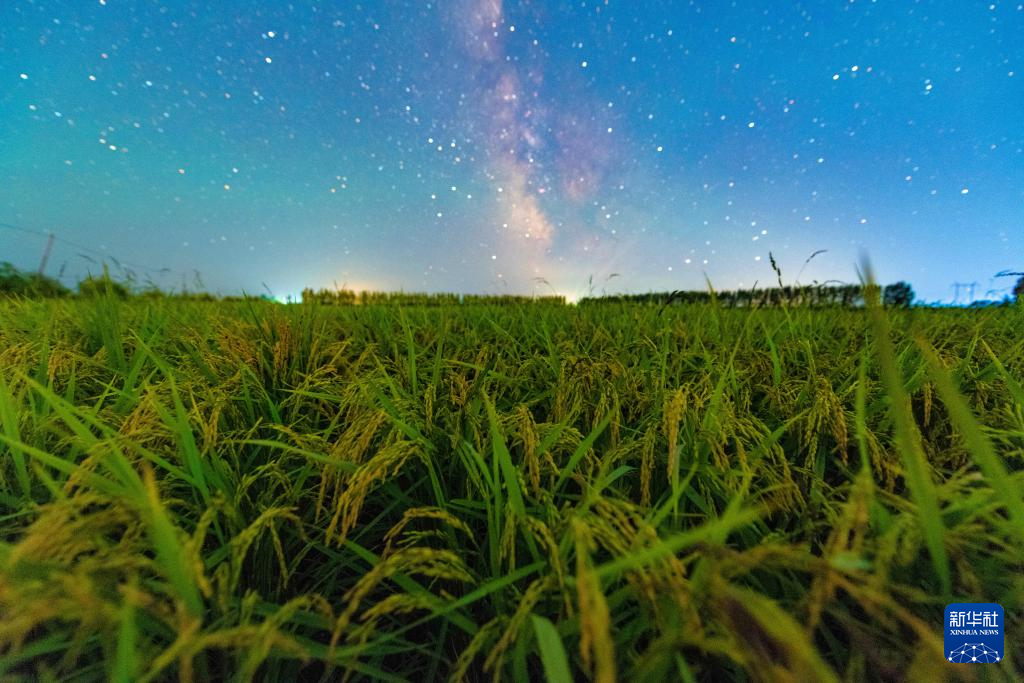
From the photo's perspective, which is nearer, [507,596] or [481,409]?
[507,596]

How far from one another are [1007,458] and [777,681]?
4.61 ft

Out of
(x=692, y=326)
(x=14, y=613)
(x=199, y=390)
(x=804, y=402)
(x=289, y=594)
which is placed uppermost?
(x=692, y=326)

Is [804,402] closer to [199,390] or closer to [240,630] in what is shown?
[240,630]

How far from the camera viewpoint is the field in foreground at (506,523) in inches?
19.8

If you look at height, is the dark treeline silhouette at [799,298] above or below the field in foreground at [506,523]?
above

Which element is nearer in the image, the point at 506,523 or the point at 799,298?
the point at 506,523

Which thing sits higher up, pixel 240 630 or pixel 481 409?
pixel 481 409

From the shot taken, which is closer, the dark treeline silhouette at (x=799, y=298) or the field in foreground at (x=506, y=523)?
the field in foreground at (x=506, y=523)

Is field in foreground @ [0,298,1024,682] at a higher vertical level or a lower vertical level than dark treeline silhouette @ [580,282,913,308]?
lower

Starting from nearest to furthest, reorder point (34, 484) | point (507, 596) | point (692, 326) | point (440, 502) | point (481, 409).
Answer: point (507, 596) → point (440, 502) → point (34, 484) → point (481, 409) → point (692, 326)

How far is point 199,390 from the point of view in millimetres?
1251

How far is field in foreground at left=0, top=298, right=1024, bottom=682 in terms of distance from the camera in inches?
19.8

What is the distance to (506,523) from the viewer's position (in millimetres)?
723

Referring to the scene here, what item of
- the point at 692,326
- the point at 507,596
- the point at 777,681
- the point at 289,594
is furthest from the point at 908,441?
the point at 692,326
